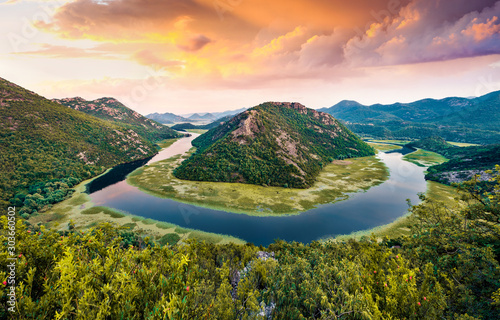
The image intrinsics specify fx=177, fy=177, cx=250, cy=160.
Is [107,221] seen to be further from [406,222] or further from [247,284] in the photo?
[406,222]

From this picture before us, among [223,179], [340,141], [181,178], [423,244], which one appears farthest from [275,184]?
[340,141]

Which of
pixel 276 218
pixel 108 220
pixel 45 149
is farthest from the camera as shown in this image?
pixel 45 149

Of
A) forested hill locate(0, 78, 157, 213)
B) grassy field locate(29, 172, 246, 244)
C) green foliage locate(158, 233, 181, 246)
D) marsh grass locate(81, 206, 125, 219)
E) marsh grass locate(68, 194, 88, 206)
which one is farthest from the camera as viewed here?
forested hill locate(0, 78, 157, 213)

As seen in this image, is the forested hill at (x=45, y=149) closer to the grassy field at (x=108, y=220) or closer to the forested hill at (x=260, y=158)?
the grassy field at (x=108, y=220)

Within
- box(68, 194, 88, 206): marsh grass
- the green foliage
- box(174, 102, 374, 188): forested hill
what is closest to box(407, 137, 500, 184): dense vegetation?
box(174, 102, 374, 188): forested hill

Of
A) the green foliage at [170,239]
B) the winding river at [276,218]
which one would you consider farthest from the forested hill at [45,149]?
the green foliage at [170,239]

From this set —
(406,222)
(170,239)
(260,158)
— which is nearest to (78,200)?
(170,239)

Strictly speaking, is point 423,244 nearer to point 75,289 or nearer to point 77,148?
point 75,289

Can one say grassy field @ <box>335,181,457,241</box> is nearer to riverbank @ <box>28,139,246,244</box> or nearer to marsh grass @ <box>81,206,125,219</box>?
riverbank @ <box>28,139,246,244</box>
